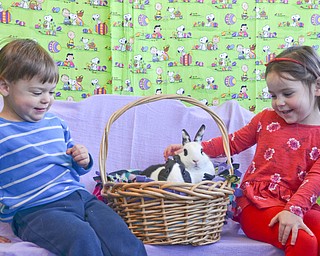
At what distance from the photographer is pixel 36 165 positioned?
4.67 ft

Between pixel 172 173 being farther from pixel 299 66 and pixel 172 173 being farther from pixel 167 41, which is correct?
pixel 167 41

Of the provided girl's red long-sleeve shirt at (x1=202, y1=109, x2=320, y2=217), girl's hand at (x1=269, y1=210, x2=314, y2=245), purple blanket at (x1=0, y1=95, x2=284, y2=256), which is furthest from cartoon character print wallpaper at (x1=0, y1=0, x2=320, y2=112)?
girl's hand at (x1=269, y1=210, x2=314, y2=245)

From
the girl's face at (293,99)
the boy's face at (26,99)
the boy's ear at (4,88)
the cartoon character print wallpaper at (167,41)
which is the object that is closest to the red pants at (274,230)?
the girl's face at (293,99)

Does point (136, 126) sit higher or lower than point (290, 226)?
higher

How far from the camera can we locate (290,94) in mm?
1562

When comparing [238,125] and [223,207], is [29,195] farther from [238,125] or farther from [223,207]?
[238,125]

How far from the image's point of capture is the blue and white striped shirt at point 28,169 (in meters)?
1.40

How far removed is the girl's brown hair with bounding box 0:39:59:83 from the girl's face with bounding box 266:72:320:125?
69 cm

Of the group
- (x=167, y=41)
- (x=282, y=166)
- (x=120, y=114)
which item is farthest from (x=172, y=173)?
(x=167, y=41)

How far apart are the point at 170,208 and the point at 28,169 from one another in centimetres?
42

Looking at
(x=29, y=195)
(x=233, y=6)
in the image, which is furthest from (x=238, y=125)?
(x=29, y=195)

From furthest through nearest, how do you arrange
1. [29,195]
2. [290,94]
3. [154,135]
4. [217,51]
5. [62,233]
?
[217,51] → [154,135] → [290,94] → [29,195] → [62,233]

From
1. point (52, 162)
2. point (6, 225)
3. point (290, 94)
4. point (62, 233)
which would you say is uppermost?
point (290, 94)

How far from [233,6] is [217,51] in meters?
0.24
